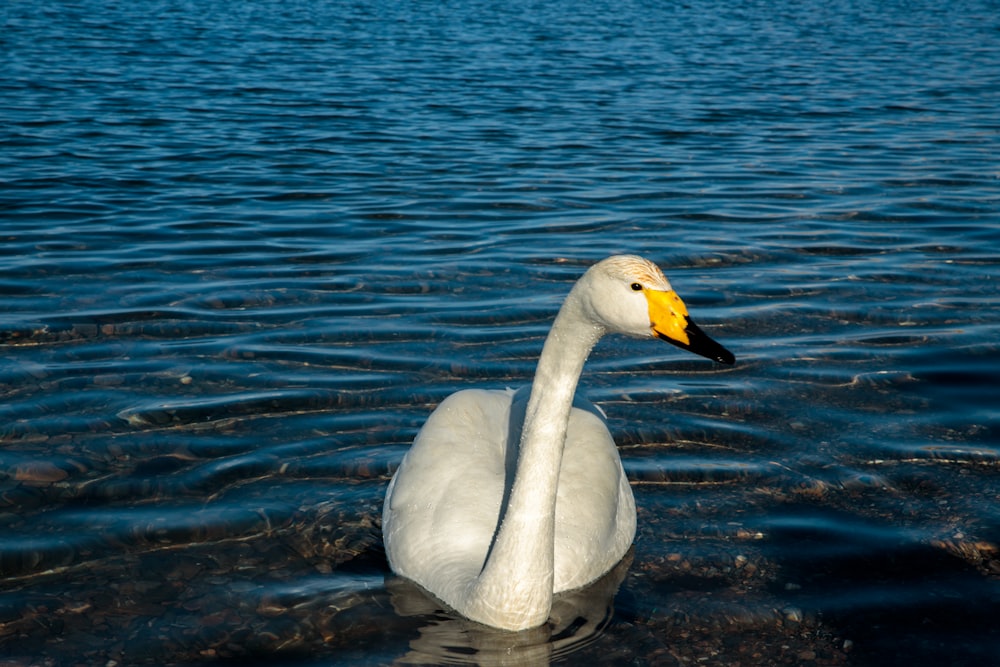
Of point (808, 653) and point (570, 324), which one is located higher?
point (570, 324)

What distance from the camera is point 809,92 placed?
2138 cm

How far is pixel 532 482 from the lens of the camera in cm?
520

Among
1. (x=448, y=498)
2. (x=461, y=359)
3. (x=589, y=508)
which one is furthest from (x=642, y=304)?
(x=461, y=359)

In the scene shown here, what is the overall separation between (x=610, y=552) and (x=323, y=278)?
5210 millimetres

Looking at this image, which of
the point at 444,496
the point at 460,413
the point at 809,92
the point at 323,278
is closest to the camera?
the point at 444,496

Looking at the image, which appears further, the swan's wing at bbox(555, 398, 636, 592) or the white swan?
the swan's wing at bbox(555, 398, 636, 592)

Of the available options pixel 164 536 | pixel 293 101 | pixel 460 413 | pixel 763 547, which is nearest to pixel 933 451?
pixel 763 547

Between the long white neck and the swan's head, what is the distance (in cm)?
20

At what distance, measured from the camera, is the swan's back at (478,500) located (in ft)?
18.6

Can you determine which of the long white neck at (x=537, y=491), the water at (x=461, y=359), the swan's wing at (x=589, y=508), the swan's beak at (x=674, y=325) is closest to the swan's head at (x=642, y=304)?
the swan's beak at (x=674, y=325)

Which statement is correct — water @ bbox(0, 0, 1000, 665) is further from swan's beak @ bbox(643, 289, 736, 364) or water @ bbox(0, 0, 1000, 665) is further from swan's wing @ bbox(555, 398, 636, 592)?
swan's beak @ bbox(643, 289, 736, 364)

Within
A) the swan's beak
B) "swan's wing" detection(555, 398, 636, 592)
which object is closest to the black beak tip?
the swan's beak

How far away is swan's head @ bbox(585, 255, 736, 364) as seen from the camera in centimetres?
Answer: 480

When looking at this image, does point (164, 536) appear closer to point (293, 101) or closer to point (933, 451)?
point (933, 451)
